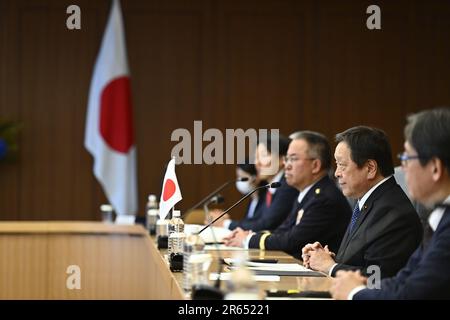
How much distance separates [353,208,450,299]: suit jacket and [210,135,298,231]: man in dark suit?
127 inches

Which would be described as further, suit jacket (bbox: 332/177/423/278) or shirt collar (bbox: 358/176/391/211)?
shirt collar (bbox: 358/176/391/211)

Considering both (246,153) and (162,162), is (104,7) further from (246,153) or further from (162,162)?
(246,153)

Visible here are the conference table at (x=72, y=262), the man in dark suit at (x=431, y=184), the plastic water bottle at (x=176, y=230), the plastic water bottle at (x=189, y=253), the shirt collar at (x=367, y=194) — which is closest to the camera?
the man in dark suit at (x=431, y=184)

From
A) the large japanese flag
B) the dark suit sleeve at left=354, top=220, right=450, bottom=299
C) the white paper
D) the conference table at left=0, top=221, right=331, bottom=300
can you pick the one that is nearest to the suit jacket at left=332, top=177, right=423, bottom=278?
the white paper

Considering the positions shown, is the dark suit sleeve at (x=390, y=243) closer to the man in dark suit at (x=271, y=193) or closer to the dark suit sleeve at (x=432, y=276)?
the dark suit sleeve at (x=432, y=276)

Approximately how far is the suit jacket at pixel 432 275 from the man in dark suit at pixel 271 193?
3216 mm

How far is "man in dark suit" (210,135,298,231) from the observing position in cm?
582

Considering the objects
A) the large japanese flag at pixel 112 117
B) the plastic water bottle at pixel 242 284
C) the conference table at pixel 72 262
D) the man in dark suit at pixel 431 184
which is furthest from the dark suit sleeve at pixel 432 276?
the large japanese flag at pixel 112 117

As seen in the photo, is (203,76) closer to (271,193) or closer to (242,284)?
(271,193)

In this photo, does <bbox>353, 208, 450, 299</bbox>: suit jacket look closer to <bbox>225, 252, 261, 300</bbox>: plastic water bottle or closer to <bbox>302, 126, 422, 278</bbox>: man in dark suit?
<bbox>225, 252, 261, 300</bbox>: plastic water bottle

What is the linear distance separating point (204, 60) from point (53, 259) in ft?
10.4

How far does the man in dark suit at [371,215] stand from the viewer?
340 centimetres

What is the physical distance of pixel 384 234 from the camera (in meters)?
3.44
